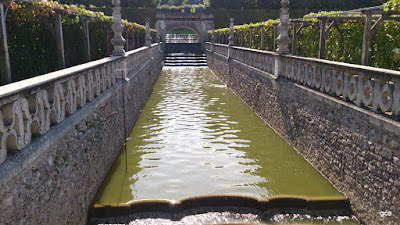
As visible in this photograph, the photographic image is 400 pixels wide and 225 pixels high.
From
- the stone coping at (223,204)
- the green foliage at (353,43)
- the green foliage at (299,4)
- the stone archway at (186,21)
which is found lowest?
the stone coping at (223,204)

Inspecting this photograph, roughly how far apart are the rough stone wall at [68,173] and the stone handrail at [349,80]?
15.9 ft

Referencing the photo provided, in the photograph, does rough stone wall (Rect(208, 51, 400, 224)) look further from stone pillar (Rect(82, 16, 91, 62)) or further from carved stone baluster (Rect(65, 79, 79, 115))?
stone pillar (Rect(82, 16, 91, 62))

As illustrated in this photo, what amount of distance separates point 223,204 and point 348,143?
2.59 metres

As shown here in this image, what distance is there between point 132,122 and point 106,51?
4111 millimetres

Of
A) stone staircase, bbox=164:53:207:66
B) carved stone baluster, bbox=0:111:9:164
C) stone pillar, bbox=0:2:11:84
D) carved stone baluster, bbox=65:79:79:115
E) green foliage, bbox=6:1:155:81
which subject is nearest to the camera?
carved stone baluster, bbox=0:111:9:164

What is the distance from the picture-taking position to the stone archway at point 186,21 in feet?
151

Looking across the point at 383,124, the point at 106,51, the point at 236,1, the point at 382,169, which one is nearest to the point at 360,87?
the point at 383,124

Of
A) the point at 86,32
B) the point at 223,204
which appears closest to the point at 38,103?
the point at 223,204

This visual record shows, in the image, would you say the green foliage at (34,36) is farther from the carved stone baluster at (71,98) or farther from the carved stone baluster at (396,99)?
the carved stone baluster at (396,99)

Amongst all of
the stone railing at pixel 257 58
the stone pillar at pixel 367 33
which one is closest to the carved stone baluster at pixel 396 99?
the stone pillar at pixel 367 33

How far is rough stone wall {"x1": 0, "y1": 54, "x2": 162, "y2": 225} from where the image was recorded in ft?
12.5

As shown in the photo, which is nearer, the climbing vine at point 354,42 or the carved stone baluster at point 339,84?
the carved stone baluster at point 339,84

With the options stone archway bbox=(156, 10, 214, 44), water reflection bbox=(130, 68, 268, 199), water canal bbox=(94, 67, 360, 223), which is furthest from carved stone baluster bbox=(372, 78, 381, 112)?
stone archway bbox=(156, 10, 214, 44)

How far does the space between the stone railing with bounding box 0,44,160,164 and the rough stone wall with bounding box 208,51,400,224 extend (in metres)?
4.83
